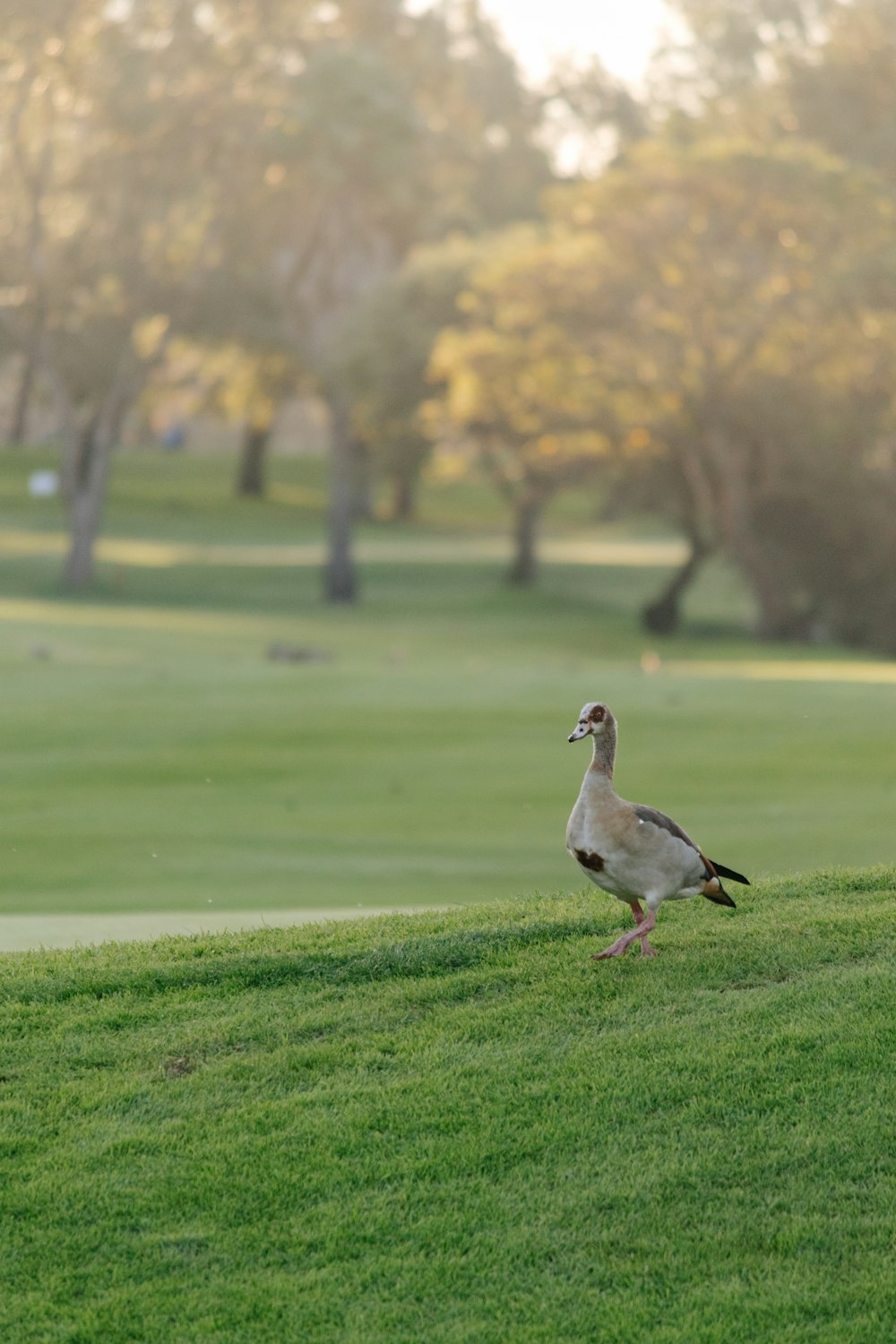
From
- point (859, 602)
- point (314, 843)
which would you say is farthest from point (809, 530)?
point (314, 843)

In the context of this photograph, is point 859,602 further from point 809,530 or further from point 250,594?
point 250,594

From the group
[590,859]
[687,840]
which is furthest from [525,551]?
[590,859]

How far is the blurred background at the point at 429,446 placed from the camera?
15477mm

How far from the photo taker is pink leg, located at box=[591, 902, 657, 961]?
698 centimetres

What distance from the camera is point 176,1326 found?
17.1ft

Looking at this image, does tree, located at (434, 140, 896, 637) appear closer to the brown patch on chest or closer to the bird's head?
the bird's head

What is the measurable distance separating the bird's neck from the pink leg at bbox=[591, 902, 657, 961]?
556mm

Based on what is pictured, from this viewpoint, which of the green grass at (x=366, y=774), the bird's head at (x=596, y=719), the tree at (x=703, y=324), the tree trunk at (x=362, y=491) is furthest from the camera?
the tree trunk at (x=362, y=491)

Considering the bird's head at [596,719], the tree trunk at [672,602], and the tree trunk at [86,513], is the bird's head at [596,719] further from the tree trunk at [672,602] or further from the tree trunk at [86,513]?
the tree trunk at [86,513]

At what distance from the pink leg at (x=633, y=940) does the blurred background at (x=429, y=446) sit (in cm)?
445

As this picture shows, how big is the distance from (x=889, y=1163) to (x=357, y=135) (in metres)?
44.9

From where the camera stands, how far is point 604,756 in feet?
22.8

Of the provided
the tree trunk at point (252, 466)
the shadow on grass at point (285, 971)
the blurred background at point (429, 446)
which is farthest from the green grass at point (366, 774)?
the tree trunk at point (252, 466)

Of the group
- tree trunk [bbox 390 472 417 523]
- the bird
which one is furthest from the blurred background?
the bird
